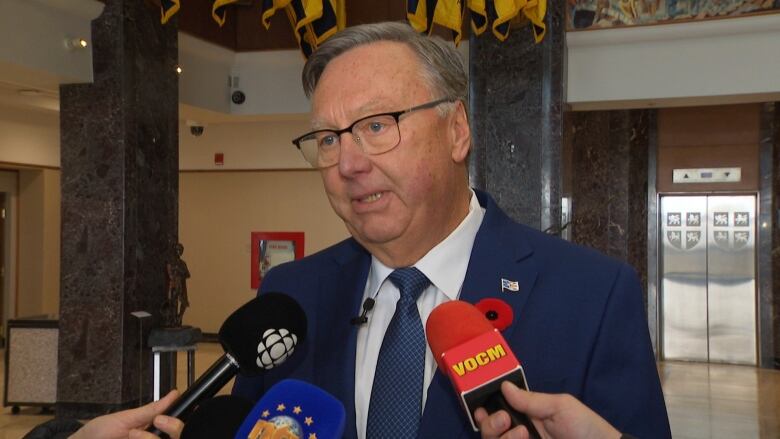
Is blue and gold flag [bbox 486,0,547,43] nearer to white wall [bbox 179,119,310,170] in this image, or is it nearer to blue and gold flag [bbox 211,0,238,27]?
blue and gold flag [bbox 211,0,238,27]

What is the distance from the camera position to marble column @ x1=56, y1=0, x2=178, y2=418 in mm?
7535

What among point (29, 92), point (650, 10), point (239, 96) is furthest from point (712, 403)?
point (29, 92)

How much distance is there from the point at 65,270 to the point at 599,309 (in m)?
6.85

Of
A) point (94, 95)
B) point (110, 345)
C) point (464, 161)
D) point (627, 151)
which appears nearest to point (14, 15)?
point (94, 95)

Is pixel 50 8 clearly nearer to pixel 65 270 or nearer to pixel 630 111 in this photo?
pixel 65 270

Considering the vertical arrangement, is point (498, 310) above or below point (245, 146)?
below

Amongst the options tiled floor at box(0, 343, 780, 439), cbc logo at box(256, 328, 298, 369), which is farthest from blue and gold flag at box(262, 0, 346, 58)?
cbc logo at box(256, 328, 298, 369)

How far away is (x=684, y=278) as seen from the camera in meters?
12.6

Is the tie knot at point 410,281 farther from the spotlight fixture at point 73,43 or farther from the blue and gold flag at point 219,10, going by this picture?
the spotlight fixture at point 73,43

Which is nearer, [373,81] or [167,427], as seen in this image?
[167,427]

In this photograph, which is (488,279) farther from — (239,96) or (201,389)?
(239,96)

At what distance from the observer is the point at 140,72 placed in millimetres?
7762

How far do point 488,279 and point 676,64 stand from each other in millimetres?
7691

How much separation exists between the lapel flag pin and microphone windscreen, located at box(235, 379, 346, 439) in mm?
516
